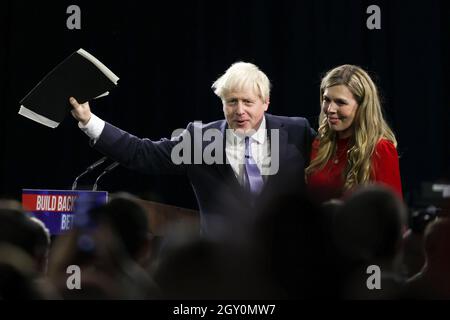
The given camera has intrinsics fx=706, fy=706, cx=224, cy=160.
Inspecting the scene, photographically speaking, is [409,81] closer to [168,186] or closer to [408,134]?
[408,134]

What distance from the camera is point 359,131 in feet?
5.99

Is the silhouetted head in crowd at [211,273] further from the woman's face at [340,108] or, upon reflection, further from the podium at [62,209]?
the podium at [62,209]

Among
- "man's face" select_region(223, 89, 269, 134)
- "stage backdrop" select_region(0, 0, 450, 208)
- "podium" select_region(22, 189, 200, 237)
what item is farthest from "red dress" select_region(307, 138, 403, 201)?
"stage backdrop" select_region(0, 0, 450, 208)

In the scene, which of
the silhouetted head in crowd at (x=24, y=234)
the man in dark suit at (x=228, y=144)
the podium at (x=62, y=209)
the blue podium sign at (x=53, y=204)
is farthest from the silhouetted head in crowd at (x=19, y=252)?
the blue podium sign at (x=53, y=204)

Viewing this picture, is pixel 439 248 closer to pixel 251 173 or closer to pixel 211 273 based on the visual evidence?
pixel 211 273

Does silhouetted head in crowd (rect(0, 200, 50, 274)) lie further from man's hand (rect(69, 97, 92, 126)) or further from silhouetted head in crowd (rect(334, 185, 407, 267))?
man's hand (rect(69, 97, 92, 126))

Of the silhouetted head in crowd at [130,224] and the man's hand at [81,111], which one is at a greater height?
the man's hand at [81,111]

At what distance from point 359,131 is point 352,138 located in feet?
0.10

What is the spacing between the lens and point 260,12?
183 inches

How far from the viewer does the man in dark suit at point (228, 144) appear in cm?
183

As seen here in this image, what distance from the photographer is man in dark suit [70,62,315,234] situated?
1825mm

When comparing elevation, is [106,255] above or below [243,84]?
below

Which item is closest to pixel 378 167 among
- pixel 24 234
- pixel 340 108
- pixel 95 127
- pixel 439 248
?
pixel 340 108

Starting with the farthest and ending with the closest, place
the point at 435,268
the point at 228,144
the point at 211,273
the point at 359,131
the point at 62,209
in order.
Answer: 1. the point at 62,209
2. the point at 228,144
3. the point at 359,131
4. the point at 435,268
5. the point at 211,273
